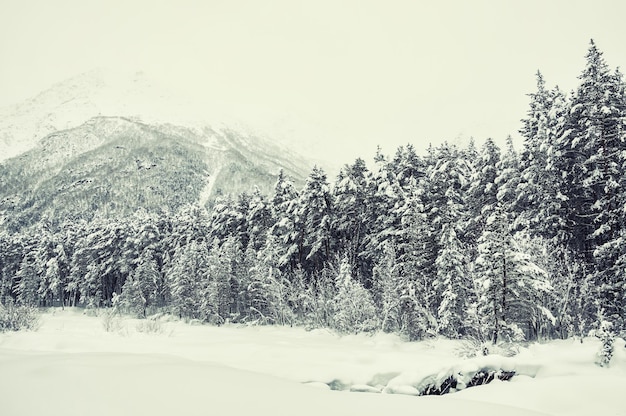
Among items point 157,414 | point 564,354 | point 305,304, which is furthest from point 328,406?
point 305,304

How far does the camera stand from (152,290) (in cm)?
5166

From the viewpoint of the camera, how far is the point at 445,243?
985 inches

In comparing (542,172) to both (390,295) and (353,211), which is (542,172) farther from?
(353,211)

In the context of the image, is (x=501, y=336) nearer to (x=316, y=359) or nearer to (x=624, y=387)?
(x=316, y=359)

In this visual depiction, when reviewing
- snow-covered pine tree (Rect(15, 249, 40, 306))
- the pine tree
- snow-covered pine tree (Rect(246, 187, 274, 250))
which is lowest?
snow-covered pine tree (Rect(15, 249, 40, 306))

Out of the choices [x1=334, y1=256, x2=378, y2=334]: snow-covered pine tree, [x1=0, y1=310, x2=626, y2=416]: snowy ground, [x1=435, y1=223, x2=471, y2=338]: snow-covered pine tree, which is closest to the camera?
[x1=0, y1=310, x2=626, y2=416]: snowy ground

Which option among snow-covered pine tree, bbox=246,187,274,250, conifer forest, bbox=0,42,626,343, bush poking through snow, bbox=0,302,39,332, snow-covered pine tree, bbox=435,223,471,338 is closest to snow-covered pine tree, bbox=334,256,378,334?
conifer forest, bbox=0,42,626,343

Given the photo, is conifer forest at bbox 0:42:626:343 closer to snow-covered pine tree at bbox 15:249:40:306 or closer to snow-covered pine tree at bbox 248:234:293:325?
snow-covered pine tree at bbox 248:234:293:325

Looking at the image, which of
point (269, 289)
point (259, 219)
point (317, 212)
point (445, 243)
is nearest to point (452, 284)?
point (445, 243)

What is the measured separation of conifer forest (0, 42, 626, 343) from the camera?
20.4m

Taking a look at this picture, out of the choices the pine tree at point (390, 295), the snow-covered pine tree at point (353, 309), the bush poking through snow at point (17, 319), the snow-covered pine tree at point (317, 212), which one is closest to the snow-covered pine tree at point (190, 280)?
the snow-covered pine tree at point (317, 212)

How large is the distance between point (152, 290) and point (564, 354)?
49.4 meters

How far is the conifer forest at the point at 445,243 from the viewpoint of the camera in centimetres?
2038

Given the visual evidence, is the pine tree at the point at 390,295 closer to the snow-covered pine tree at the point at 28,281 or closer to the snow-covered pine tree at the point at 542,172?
the snow-covered pine tree at the point at 542,172
